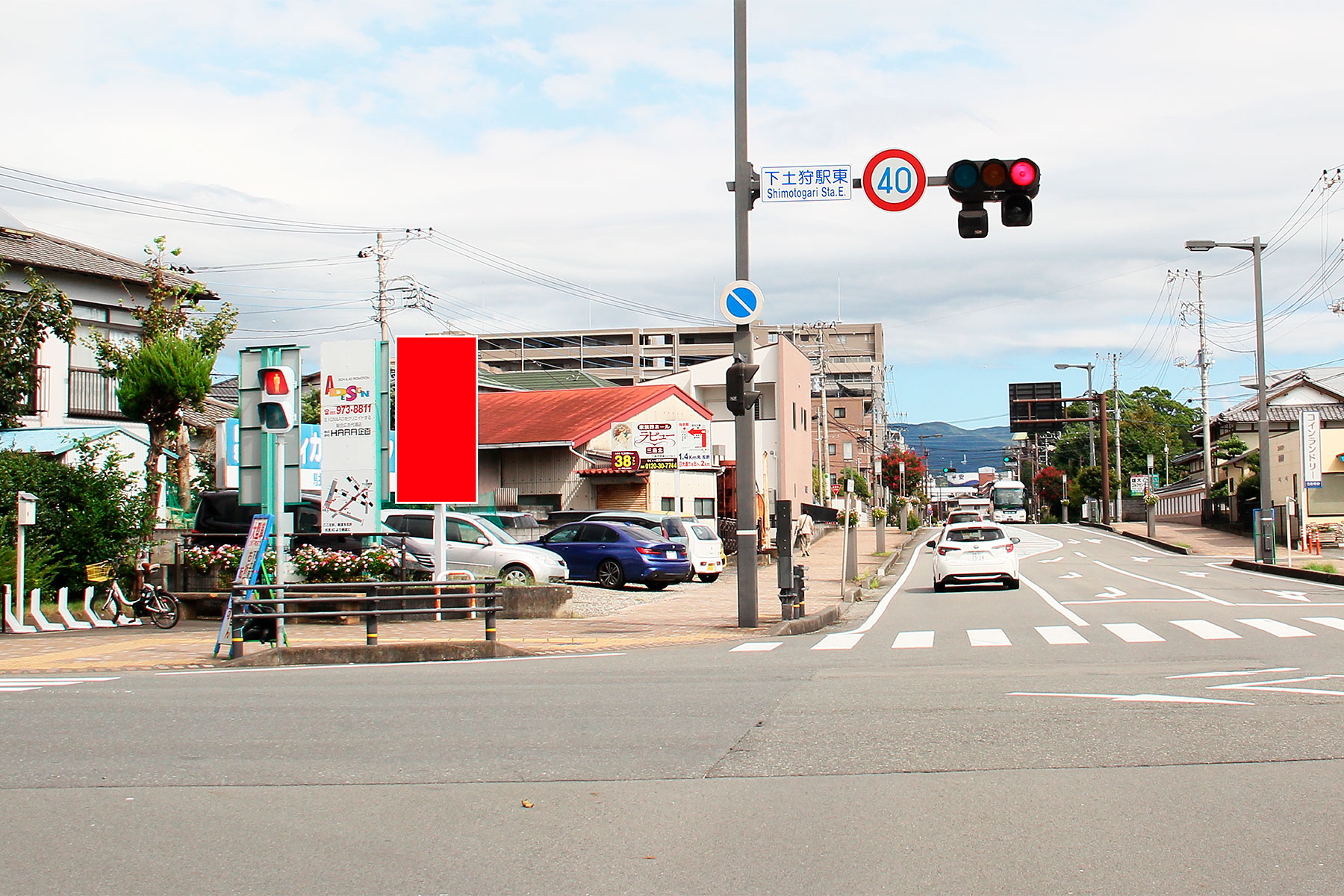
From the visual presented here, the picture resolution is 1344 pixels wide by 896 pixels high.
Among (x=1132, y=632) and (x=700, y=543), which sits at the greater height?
(x=700, y=543)

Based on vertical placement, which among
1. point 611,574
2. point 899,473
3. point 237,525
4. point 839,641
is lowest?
point 839,641

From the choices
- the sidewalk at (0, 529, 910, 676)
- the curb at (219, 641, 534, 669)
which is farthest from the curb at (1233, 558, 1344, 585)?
the curb at (219, 641, 534, 669)

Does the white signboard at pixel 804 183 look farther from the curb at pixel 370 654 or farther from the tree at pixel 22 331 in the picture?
the tree at pixel 22 331

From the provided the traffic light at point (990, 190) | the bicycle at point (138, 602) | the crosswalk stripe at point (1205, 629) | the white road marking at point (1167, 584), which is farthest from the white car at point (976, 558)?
the bicycle at point (138, 602)

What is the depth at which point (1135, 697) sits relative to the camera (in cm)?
960

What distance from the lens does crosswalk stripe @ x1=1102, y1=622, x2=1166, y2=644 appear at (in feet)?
47.9

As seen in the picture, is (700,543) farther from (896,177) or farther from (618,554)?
(896,177)

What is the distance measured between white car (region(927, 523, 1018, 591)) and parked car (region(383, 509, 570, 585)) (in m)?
8.51

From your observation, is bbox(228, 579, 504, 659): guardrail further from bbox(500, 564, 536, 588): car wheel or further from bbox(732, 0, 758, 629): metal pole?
bbox(500, 564, 536, 588): car wheel

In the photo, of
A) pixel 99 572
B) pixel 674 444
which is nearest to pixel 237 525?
pixel 99 572

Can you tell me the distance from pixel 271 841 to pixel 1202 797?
4.89m

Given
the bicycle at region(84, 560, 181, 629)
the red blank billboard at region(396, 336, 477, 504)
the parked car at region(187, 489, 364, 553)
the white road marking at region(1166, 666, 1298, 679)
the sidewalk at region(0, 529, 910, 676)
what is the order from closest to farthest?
the white road marking at region(1166, 666, 1298, 679) → the sidewalk at region(0, 529, 910, 676) → the bicycle at region(84, 560, 181, 629) → the red blank billboard at region(396, 336, 477, 504) → the parked car at region(187, 489, 364, 553)

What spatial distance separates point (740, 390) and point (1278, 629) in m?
7.77

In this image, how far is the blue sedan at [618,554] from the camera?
84.1ft
